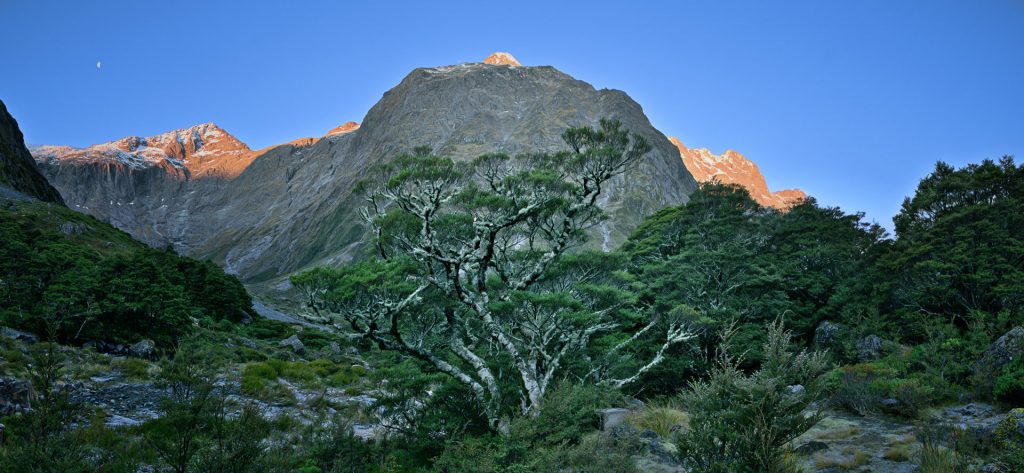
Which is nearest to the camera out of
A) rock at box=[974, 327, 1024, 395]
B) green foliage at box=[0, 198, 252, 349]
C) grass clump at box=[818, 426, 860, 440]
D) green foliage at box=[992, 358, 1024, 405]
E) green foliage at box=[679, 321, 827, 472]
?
green foliage at box=[679, 321, 827, 472]

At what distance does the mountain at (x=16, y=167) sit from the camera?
94750 mm

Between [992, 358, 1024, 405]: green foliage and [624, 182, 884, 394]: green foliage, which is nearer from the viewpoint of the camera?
[992, 358, 1024, 405]: green foliage

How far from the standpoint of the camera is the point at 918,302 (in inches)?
985

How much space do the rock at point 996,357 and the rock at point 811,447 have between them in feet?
25.9

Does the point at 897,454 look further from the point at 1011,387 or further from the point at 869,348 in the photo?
the point at 869,348

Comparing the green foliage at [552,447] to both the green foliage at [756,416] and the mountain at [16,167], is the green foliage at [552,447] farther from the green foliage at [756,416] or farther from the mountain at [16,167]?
the mountain at [16,167]

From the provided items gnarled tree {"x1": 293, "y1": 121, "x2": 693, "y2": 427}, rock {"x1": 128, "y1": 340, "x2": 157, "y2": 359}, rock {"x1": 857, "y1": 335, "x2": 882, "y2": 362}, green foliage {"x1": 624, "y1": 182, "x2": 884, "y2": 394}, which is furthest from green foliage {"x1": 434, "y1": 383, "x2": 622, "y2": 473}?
rock {"x1": 128, "y1": 340, "x2": 157, "y2": 359}

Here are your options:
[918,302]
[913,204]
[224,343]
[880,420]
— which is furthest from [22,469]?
[913,204]

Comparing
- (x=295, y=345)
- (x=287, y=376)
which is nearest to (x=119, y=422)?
(x=287, y=376)

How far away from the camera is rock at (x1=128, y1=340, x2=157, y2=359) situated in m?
29.6

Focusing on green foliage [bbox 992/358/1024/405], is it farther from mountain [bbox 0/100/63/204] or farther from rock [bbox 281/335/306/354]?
mountain [bbox 0/100/63/204]

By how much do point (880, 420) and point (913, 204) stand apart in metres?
20.0

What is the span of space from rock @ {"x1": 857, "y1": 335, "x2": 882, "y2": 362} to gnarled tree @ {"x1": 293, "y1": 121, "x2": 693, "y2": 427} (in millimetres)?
10081

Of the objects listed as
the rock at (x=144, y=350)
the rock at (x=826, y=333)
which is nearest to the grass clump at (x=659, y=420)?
the rock at (x=826, y=333)
